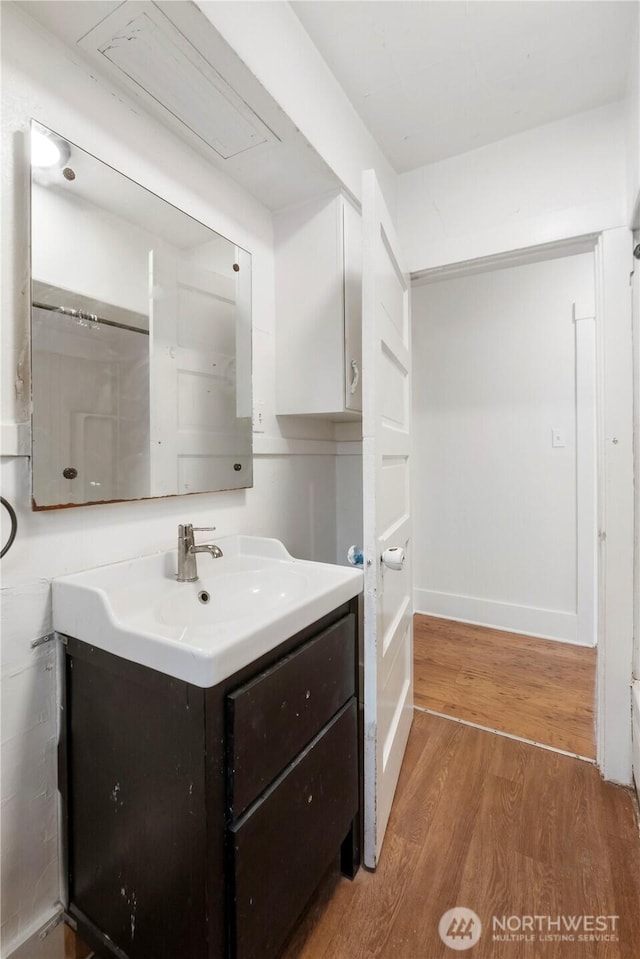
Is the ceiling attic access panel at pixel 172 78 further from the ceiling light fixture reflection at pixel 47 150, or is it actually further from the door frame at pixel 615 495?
the door frame at pixel 615 495

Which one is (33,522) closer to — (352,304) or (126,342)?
(126,342)

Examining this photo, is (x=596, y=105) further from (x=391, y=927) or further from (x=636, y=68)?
(x=391, y=927)

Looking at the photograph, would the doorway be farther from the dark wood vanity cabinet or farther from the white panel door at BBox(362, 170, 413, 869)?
the dark wood vanity cabinet

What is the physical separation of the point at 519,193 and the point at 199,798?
2068mm

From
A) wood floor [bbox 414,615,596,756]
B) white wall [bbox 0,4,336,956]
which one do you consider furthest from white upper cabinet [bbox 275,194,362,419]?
wood floor [bbox 414,615,596,756]

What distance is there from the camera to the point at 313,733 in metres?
0.94

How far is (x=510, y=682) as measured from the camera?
2086mm

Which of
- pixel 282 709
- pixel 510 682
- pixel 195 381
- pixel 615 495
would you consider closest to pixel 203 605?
pixel 282 709

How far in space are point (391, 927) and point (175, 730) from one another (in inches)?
32.1

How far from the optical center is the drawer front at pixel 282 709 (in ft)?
2.39

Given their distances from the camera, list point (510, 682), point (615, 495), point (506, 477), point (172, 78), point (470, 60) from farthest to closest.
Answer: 1. point (506, 477)
2. point (510, 682)
3. point (615, 495)
4. point (470, 60)
5. point (172, 78)

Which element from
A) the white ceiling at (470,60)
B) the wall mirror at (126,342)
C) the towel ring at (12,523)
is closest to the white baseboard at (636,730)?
the wall mirror at (126,342)

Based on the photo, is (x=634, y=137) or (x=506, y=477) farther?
(x=506, y=477)

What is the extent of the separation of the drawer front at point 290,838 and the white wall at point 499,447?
194 centimetres
